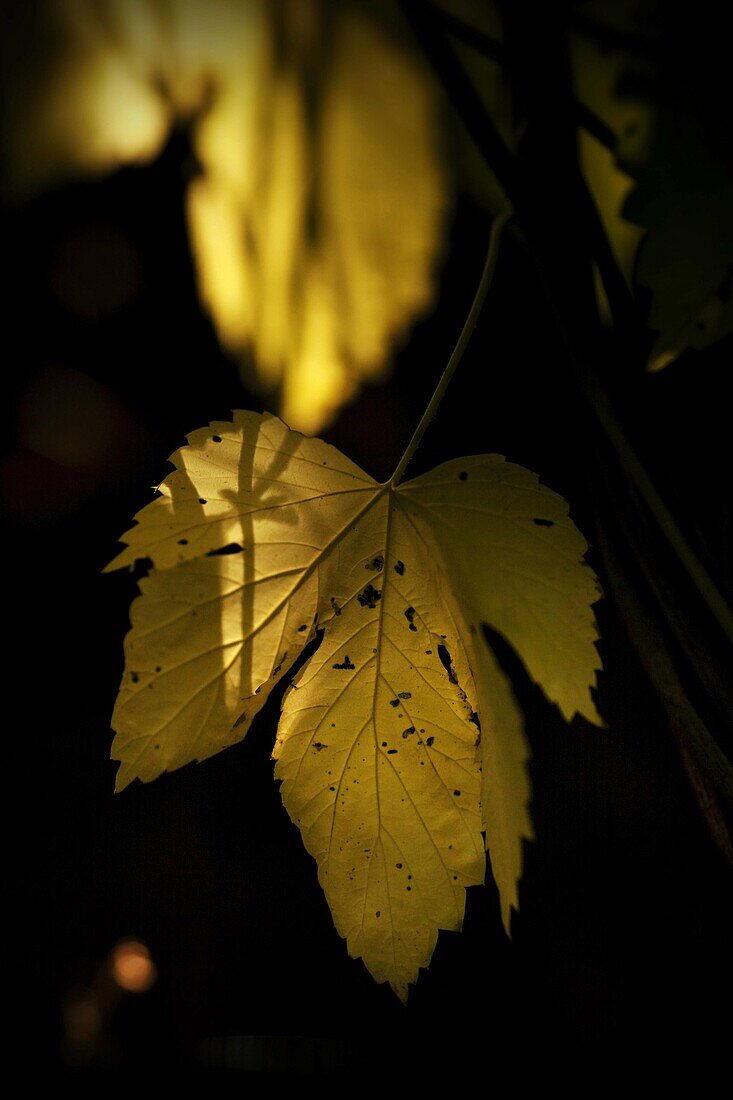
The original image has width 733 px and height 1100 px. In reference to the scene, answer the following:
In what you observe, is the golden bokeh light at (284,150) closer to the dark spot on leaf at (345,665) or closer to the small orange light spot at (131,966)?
the dark spot on leaf at (345,665)

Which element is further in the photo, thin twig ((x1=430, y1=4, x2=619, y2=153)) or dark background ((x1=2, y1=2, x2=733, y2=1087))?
dark background ((x1=2, y1=2, x2=733, y2=1087))

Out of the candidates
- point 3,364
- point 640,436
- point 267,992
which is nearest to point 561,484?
point 640,436

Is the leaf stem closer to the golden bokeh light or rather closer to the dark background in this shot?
the golden bokeh light

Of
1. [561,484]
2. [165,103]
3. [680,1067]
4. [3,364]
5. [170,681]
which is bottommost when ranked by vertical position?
[680,1067]

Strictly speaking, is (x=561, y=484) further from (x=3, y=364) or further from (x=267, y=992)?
(x=267, y=992)

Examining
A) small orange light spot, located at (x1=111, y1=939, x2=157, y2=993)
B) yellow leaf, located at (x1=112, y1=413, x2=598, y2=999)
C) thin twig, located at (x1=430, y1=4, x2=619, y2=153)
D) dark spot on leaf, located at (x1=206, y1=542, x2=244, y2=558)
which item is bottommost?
small orange light spot, located at (x1=111, y1=939, x2=157, y2=993)

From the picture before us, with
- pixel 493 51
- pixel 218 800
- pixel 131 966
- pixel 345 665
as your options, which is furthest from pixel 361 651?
pixel 131 966

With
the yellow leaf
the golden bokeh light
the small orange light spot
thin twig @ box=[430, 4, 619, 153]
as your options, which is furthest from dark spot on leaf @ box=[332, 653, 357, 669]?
the small orange light spot
